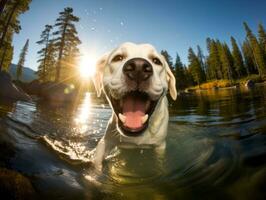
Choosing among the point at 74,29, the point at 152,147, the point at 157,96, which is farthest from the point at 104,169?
the point at 74,29

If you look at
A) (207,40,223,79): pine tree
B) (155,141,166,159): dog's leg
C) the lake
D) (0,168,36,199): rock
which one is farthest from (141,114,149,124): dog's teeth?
(207,40,223,79): pine tree

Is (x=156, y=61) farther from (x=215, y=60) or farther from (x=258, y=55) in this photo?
(x=215, y=60)

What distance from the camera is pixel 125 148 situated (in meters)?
3.84

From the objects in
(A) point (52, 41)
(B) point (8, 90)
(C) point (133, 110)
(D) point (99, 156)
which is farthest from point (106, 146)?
(A) point (52, 41)

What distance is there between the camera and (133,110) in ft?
10.7

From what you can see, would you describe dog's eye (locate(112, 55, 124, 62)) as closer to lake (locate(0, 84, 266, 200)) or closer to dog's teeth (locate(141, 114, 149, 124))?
dog's teeth (locate(141, 114, 149, 124))

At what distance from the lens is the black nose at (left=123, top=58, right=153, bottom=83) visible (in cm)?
282

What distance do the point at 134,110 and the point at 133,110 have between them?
0.02m

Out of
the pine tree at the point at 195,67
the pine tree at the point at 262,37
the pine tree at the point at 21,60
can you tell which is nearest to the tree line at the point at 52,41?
the pine tree at the point at 21,60

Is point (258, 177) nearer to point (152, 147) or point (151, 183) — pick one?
point (151, 183)

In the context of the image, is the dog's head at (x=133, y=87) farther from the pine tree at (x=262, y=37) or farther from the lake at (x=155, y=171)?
the pine tree at (x=262, y=37)

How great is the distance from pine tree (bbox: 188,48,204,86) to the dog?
71633 millimetres

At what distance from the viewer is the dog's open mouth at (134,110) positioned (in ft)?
10.3

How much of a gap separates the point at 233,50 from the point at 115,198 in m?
81.3
